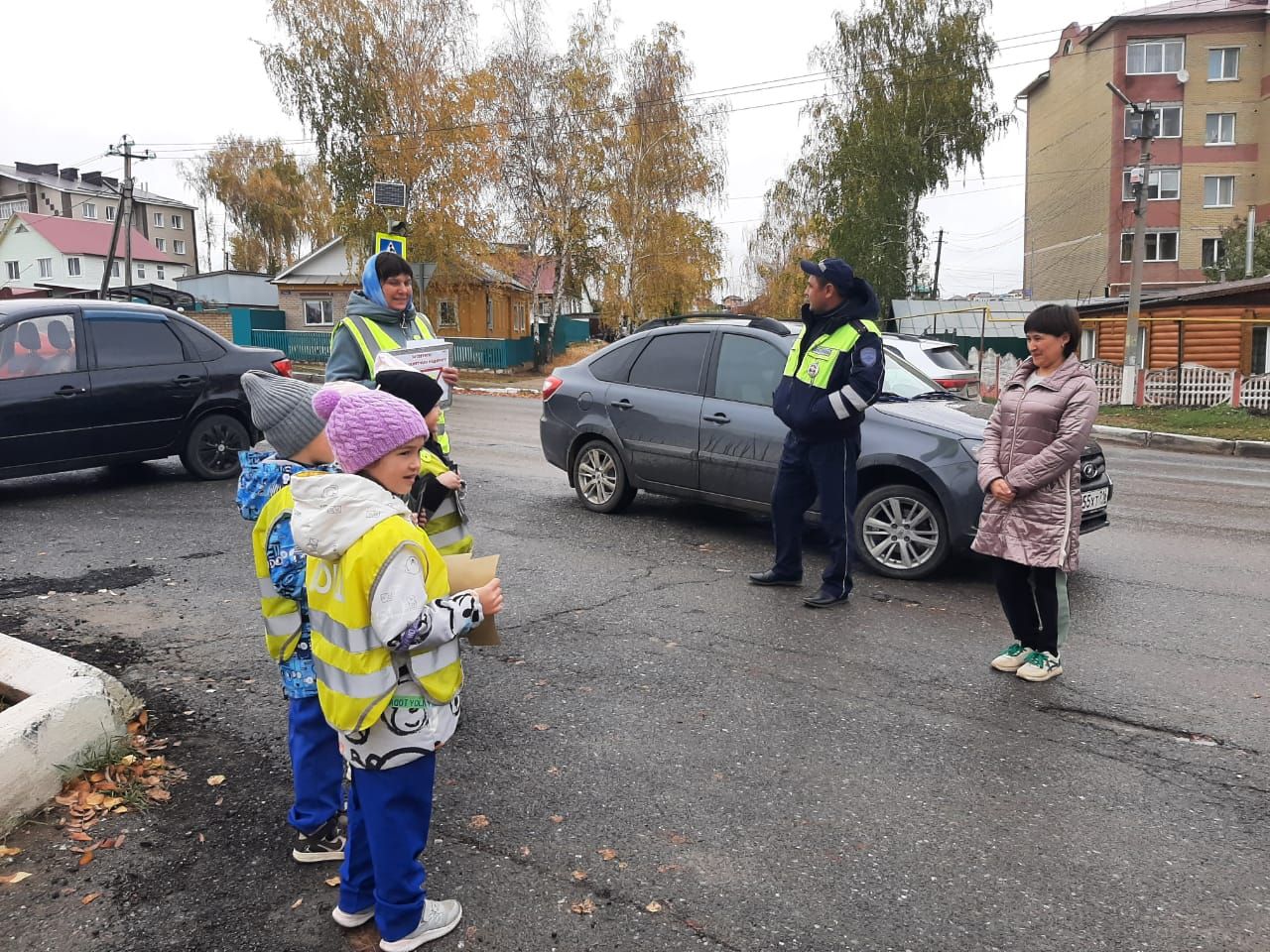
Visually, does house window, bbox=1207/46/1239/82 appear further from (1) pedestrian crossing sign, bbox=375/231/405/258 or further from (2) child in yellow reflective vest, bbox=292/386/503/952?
(2) child in yellow reflective vest, bbox=292/386/503/952

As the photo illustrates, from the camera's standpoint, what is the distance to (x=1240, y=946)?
2.57 meters

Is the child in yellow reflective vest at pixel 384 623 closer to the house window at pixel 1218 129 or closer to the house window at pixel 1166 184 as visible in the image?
the house window at pixel 1166 184

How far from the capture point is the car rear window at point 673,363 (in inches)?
291

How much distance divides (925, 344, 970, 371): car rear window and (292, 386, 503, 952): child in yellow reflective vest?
12.1 meters

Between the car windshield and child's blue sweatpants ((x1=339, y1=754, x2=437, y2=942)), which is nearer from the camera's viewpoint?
child's blue sweatpants ((x1=339, y1=754, x2=437, y2=942))

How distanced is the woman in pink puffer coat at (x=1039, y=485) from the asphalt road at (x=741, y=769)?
29 cm

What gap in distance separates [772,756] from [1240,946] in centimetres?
159

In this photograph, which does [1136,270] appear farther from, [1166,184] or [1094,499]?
[1166,184]

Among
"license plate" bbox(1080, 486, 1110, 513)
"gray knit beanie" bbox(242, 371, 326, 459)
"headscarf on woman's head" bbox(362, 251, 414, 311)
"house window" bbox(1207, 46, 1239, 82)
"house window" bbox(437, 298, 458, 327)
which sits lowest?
"license plate" bbox(1080, 486, 1110, 513)

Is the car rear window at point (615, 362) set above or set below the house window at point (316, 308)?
below

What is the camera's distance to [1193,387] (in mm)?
20141

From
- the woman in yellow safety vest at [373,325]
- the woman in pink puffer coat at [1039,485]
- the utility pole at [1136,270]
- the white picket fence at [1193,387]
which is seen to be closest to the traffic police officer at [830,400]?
the woman in pink puffer coat at [1039,485]

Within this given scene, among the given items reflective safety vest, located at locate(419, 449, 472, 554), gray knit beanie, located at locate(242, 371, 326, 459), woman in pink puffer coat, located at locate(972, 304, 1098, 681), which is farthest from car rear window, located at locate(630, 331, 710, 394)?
gray knit beanie, located at locate(242, 371, 326, 459)

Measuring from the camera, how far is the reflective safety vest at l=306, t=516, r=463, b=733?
2.19m
